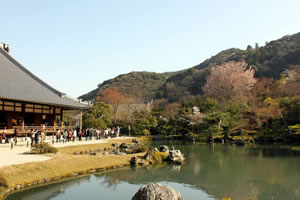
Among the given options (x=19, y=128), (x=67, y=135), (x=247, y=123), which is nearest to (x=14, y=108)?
(x=19, y=128)

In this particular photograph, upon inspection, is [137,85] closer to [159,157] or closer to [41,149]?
[159,157]

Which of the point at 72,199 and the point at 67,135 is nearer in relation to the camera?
the point at 72,199

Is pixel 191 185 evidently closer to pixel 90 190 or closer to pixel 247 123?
pixel 90 190

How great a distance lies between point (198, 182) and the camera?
34.8 feet

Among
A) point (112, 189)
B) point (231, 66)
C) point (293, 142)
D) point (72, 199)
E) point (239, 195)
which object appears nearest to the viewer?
point (72, 199)

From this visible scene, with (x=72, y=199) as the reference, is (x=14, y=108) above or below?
above

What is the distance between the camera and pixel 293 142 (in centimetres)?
2498

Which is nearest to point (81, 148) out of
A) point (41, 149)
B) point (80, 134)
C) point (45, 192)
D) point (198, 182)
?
point (41, 149)

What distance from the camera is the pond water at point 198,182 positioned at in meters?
8.67

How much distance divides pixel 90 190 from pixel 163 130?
78.0 feet

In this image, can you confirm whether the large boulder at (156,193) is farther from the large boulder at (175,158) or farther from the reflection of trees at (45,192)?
the large boulder at (175,158)

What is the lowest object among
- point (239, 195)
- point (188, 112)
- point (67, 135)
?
point (239, 195)

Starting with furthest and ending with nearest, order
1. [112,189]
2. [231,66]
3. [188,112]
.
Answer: [231,66]
[188,112]
[112,189]

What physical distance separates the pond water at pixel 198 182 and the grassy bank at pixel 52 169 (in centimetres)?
55
